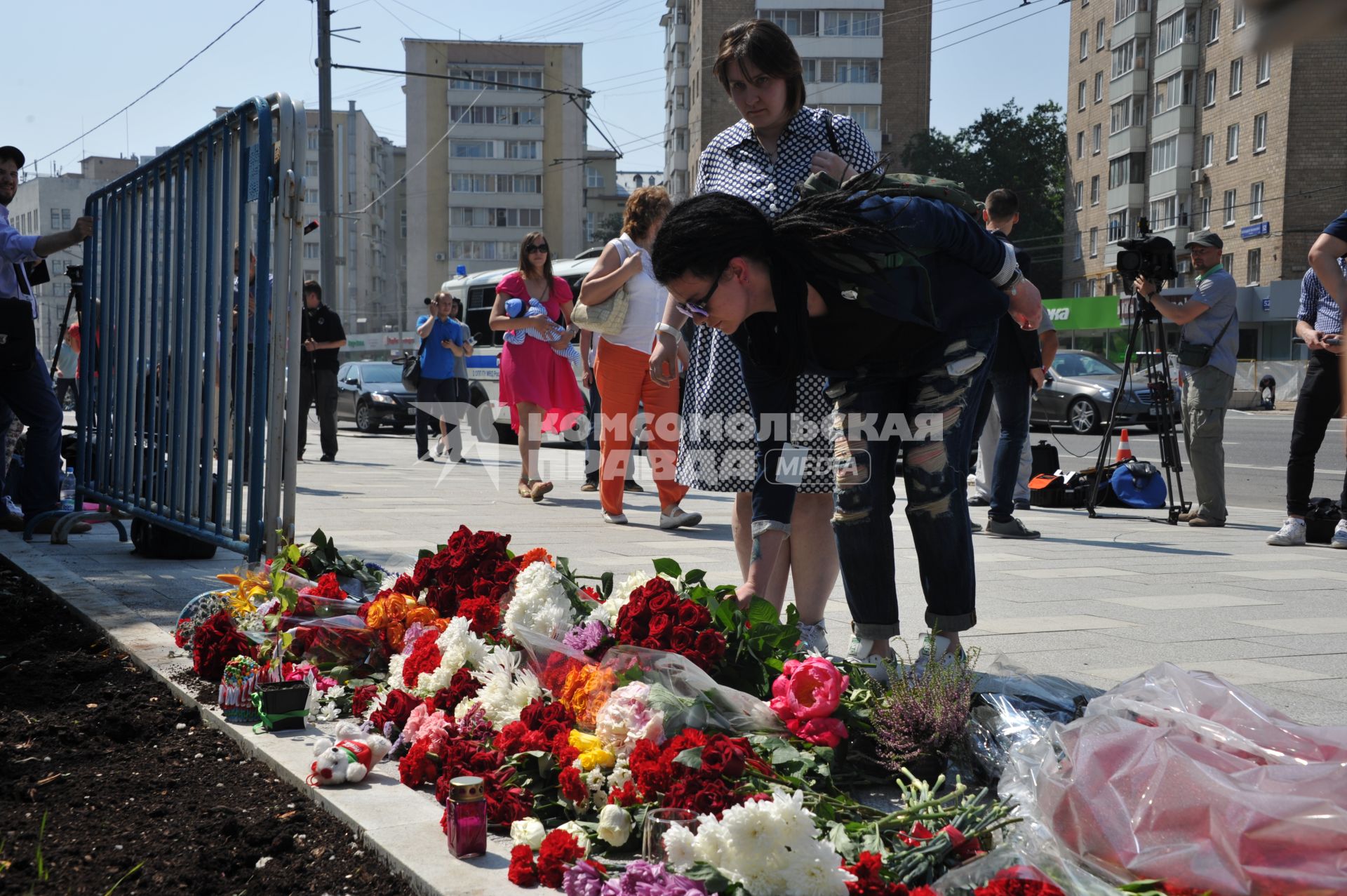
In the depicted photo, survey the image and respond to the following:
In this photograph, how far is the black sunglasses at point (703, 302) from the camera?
305 cm

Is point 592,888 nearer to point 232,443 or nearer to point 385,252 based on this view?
point 232,443

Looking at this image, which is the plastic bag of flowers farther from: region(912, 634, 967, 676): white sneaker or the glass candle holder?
the glass candle holder

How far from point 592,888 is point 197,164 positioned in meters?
4.43

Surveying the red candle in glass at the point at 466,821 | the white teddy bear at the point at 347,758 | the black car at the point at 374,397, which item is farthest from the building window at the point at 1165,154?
the red candle in glass at the point at 466,821

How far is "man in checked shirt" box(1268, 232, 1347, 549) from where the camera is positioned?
25.1 feet

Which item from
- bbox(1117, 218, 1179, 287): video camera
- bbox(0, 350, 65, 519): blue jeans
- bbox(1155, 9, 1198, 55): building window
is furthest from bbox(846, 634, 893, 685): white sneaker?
bbox(1155, 9, 1198, 55): building window

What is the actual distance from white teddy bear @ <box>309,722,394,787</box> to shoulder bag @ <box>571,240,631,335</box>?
4923 millimetres

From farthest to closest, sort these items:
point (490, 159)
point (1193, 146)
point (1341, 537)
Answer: point (490, 159) < point (1193, 146) < point (1341, 537)

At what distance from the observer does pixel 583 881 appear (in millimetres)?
2162

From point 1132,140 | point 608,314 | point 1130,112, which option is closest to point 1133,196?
point 1132,140

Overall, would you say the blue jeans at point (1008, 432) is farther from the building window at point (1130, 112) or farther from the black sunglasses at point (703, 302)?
the building window at point (1130, 112)

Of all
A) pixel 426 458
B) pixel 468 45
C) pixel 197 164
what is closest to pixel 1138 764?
pixel 197 164

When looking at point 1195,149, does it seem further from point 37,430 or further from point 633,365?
point 37,430

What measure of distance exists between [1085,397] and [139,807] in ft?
77.0
